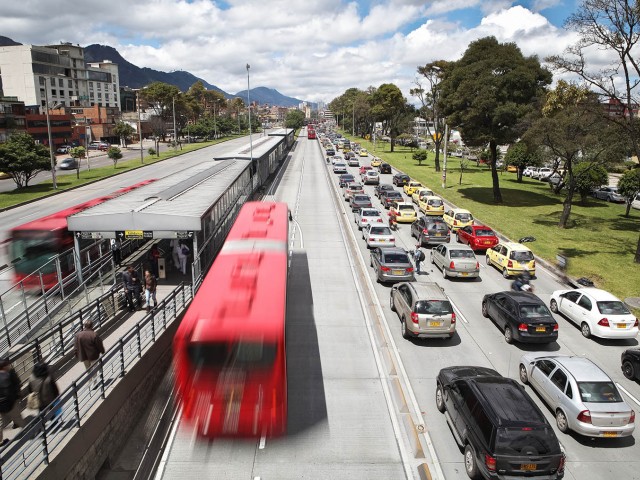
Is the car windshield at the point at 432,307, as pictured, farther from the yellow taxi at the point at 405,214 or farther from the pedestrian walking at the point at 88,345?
the yellow taxi at the point at 405,214

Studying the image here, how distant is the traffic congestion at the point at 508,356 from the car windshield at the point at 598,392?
24 millimetres

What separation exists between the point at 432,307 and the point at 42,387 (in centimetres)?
1135

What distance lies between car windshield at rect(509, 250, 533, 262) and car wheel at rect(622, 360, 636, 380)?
9.24 metres

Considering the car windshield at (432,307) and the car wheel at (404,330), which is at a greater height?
the car windshield at (432,307)

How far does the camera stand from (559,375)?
11992 millimetres

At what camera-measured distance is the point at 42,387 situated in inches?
388

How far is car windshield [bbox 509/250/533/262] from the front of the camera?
23.4 meters

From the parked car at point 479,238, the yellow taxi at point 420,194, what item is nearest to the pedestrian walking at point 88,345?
the parked car at point 479,238

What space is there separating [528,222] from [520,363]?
971 inches

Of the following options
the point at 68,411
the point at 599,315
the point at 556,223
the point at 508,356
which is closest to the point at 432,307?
the point at 508,356

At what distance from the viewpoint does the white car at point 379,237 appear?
27219 mm

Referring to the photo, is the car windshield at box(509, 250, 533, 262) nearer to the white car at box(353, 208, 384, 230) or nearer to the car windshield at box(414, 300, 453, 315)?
the car windshield at box(414, 300, 453, 315)

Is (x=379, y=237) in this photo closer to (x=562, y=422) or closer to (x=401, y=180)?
(x=562, y=422)

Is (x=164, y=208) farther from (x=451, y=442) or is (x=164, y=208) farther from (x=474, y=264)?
(x=474, y=264)
